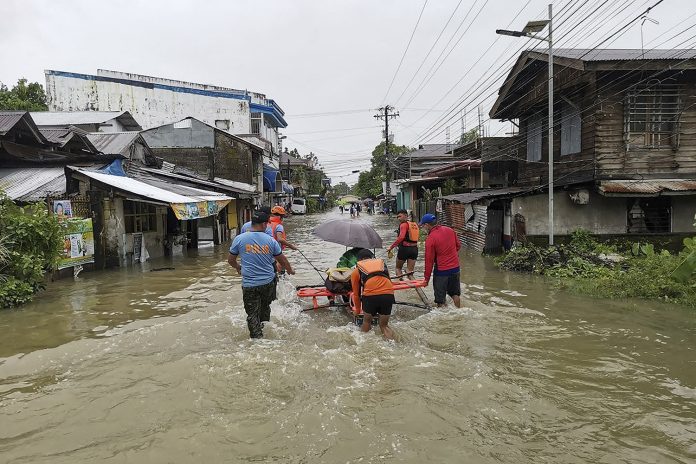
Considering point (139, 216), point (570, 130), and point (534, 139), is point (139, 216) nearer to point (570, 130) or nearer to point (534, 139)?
point (570, 130)

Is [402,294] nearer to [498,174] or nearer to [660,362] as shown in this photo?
[660,362]

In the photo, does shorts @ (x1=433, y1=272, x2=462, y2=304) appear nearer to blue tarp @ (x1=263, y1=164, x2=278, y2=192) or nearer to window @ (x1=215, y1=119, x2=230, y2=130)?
blue tarp @ (x1=263, y1=164, x2=278, y2=192)


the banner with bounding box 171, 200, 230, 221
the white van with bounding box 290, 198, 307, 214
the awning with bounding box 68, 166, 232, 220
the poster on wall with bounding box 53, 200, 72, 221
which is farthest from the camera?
the white van with bounding box 290, 198, 307, 214

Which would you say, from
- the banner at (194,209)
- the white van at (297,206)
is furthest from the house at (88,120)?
the white van at (297,206)

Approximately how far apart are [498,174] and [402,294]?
1529cm

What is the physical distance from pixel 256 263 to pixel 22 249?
580 centimetres

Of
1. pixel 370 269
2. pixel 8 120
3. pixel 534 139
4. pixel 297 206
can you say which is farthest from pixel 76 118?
pixel 297 206

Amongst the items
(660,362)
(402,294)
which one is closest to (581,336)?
(660,362)

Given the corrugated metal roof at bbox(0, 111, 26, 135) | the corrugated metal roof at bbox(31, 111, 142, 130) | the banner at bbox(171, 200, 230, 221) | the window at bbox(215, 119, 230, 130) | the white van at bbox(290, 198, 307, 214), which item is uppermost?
the window at bbox(215, 119, 230, 130)

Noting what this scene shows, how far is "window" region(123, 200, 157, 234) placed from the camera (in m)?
14.9

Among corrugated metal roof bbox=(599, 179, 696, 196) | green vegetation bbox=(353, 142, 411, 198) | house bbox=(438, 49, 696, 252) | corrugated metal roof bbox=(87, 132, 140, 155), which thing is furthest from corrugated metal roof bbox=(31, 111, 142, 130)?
green vegetation bbox=(353, 142, 411, 198)

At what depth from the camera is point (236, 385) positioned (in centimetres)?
504

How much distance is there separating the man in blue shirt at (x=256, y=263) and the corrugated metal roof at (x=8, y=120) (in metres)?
11.7

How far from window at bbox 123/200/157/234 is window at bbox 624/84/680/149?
16.0m
